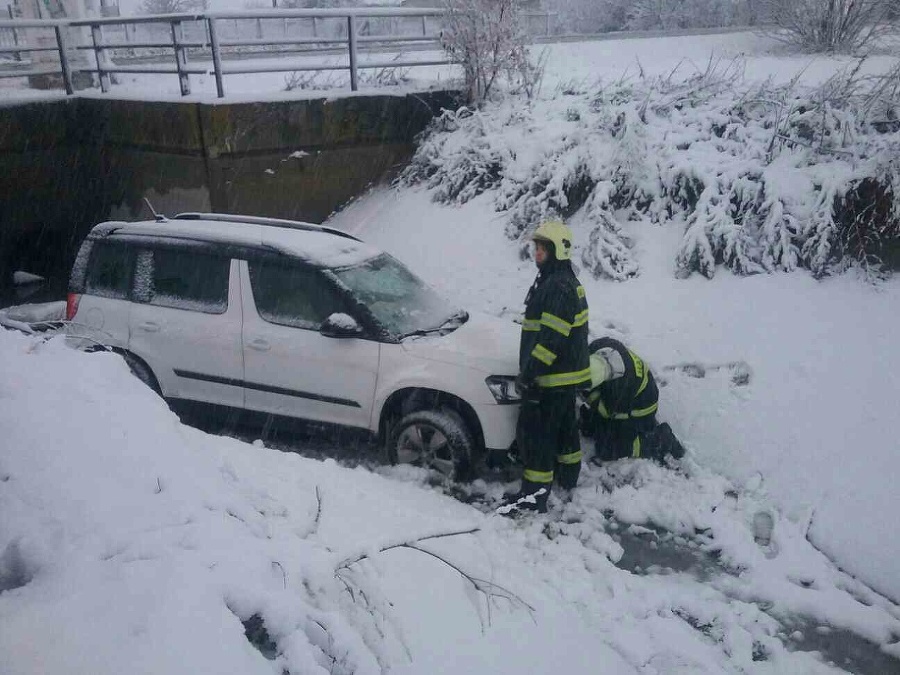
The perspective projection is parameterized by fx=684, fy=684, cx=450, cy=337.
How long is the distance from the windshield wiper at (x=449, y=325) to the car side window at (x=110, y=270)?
2.35 meters

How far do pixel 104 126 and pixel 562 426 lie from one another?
8.88m

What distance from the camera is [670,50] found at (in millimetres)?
14312

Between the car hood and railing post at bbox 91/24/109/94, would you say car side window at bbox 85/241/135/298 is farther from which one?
railing post at bbox 91/24/109/94

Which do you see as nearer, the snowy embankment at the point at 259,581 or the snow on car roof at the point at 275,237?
the snowy embankment at the point at 259,581

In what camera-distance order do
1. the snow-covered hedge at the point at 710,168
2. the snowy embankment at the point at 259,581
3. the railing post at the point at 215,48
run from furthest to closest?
the railing post at the point at 215,48 → the snow-covered hedge at the point at 710,168 → the snowy embankment at the point at 259,581

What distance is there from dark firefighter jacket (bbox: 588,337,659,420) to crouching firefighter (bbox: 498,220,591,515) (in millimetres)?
512


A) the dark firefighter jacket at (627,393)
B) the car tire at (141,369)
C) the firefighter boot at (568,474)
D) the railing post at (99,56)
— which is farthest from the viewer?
the railing post at (99,56)

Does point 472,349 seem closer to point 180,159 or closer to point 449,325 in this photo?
point 449,325

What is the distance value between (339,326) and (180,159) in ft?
18.7

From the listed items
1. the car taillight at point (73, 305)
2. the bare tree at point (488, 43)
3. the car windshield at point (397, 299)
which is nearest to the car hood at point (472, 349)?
the car windshield at point (397, 299)

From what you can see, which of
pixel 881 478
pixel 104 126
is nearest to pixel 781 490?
pixel 881 478

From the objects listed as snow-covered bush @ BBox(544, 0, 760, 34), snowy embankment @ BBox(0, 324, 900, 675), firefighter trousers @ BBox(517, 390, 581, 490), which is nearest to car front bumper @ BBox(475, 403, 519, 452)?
firefighter trousers @ BBox(517, 390, 581, 490)

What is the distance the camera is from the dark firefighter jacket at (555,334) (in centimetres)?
439

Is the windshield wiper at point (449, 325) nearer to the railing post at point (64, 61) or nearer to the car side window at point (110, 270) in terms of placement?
the car side window at point (110, 270)
